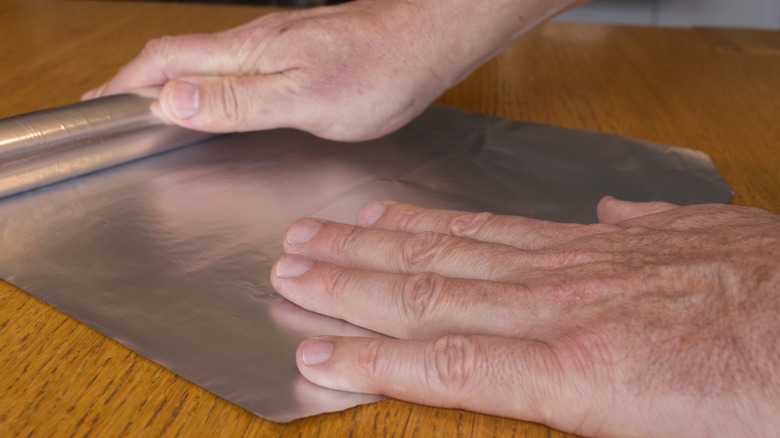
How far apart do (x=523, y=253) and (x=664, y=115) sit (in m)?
0.58

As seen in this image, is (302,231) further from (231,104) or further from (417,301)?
(231,104)

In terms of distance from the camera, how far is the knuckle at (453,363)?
0.52 meters

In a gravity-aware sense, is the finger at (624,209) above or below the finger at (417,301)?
below

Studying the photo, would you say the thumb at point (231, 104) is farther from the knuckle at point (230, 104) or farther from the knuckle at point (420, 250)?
the knuckle at point (420, 250)

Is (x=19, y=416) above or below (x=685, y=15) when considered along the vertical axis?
above

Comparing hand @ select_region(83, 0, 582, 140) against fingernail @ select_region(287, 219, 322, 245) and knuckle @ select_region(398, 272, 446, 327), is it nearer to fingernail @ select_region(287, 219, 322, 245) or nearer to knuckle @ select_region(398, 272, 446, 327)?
fingernail @ select_region(287, 219, 322, 245)

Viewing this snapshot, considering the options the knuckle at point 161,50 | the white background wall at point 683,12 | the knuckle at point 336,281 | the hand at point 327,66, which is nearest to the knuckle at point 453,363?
the knuckle at point 336,281

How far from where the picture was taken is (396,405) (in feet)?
1.75

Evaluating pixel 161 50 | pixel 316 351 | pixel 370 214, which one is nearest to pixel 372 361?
pixel 316 351

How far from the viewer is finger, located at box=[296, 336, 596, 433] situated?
1.65 feet

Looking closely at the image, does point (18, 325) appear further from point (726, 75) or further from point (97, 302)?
point (726, 75)

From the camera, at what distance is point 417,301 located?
0.59 meters

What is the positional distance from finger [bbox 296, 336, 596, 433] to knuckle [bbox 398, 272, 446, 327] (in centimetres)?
4

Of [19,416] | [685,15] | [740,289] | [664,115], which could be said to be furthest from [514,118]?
[685,15]
